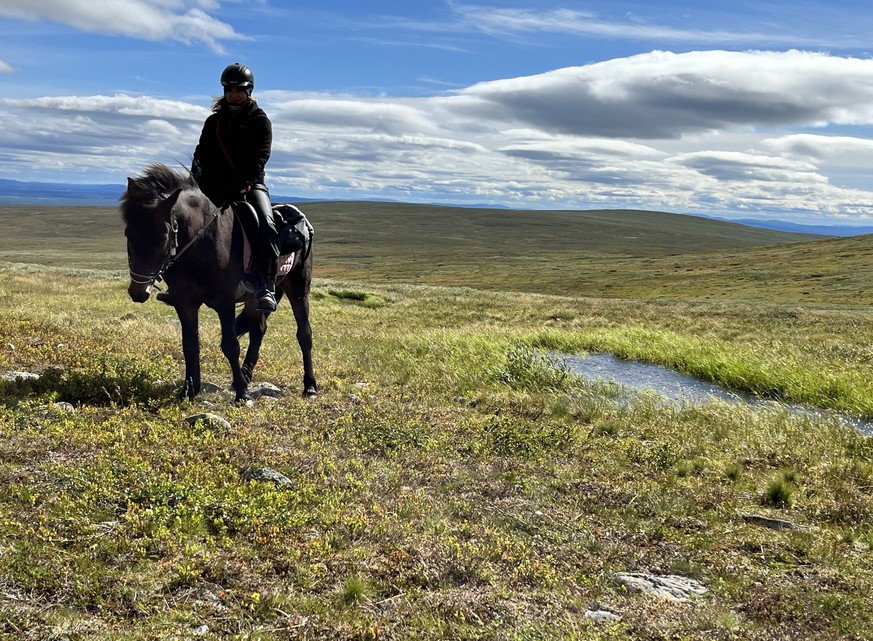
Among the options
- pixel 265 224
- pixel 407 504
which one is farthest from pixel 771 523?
pixel 265 224

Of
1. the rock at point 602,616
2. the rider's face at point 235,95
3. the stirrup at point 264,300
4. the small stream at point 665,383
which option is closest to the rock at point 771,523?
the rock at point 602,616

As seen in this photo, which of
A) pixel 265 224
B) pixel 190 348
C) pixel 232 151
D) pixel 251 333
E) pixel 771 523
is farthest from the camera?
pixel 251 333

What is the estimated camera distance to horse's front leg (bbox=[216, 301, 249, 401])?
910 cm

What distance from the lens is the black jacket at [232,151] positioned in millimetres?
9102

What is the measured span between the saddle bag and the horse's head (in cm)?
206

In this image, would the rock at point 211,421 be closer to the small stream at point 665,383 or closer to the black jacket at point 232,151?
the black jacket at point 232,151

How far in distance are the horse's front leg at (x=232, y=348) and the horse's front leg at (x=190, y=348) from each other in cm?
37

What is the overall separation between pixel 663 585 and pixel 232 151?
7.89m

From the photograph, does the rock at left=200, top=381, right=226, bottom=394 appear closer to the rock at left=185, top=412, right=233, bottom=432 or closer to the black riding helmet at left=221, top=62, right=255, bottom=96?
the rock at left=185, top=412, right=233, bottom=432

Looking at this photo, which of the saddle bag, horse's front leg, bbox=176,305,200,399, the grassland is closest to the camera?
the grassland

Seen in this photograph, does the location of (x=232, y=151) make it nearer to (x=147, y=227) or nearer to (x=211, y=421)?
(x=147, y=227)

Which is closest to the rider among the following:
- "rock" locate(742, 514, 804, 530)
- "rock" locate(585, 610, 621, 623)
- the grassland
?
the grassland

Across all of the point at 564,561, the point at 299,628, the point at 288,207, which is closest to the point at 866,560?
the point at 564,561

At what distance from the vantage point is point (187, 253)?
868 centimetres
